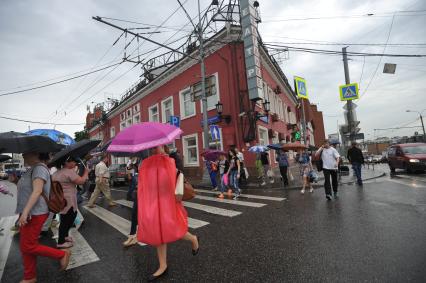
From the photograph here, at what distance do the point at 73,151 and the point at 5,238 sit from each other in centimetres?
336

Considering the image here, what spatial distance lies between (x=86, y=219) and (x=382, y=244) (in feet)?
22.2

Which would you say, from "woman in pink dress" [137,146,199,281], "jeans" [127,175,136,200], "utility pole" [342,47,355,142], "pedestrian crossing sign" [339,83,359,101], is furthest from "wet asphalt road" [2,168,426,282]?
"pedestrian crossing sign" [339,83,359,101]

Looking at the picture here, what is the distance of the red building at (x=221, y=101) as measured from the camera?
50.3 feet

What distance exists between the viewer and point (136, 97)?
25.6m

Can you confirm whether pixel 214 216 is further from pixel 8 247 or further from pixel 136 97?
pixel 136 97

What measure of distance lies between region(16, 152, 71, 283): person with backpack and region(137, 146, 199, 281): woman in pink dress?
1193 millimetres

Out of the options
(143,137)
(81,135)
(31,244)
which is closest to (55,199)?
(31,244)

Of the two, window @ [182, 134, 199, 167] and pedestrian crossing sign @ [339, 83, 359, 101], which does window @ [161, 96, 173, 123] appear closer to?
window @ [182, 134, 199, 167]

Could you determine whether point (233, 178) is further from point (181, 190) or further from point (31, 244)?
point (31, 244)

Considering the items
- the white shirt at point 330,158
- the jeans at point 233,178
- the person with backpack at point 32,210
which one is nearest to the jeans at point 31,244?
the person with backpack at point 32,210

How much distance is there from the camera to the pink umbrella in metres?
2.82

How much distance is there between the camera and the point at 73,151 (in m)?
4.20

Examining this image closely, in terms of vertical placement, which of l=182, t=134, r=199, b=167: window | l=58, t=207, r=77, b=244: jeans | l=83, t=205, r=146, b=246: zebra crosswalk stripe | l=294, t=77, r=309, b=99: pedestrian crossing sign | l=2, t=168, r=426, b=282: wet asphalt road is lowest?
l=2, t=168, r=426, b=282: wet asphalt road

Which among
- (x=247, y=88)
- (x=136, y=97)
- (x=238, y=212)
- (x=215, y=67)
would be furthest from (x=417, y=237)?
(x=136, y=97)
